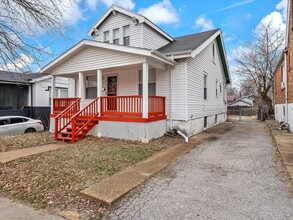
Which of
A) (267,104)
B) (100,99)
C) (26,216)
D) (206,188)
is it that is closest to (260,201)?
(206,188)

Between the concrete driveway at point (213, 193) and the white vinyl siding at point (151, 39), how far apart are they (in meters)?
7.68

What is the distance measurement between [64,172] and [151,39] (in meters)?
9.06

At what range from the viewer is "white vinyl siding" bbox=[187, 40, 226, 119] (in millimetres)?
9609

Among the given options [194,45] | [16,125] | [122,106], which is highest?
[194,45]

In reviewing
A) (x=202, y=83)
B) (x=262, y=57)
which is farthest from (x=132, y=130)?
(x=262, y=57)

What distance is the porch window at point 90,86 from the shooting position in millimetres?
11315

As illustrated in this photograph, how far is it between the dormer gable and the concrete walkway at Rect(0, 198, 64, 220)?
9.17 m

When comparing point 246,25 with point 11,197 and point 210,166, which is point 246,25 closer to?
point 210,166

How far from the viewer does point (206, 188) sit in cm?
369

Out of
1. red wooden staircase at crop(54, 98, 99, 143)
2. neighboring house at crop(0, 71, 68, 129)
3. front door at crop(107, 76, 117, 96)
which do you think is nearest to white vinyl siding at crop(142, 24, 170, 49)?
front door at crop(107, 76, 117, 96)

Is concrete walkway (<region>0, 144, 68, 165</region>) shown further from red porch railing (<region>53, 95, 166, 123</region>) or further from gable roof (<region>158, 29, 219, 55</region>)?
gable roof (<region>158, 29, 219, 55</region>)

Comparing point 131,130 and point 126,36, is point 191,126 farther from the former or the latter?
point 126,36

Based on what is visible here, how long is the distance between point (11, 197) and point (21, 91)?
16223mm

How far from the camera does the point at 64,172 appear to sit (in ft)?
14.8
